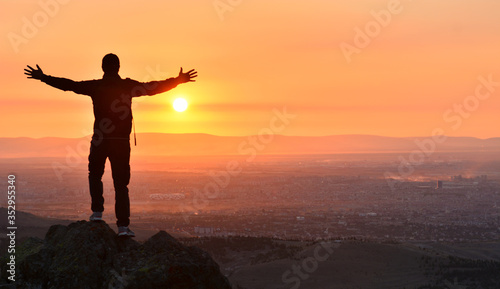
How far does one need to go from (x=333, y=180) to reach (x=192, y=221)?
67.6 metres

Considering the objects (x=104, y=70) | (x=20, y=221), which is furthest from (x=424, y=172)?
(x=104, y=70)

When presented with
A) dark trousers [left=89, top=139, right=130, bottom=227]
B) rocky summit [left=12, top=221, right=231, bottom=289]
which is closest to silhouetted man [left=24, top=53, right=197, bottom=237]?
dark trousers [left=89, top=139, right=130, bottom=227]

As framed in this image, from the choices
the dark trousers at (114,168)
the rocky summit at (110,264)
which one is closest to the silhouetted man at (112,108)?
the dark trousers at (114,168)

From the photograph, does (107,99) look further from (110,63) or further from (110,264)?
(110,264)

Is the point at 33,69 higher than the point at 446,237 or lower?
higher

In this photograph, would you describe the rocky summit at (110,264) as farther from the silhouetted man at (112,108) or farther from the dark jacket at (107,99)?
the dark jacket at (107,99)

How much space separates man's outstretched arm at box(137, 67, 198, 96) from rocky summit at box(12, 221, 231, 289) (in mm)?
2296

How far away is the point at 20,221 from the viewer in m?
49.5

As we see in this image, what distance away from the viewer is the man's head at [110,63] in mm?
10609

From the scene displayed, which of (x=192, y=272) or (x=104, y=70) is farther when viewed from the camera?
(x=104, y=70)

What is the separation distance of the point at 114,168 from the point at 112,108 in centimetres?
102

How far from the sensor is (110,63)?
10.6 metres

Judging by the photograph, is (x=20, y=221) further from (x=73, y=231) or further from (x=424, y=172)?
(x=424, y=172)

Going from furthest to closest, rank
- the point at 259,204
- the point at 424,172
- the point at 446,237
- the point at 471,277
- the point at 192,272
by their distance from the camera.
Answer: the point at 424,172 → the point at 259,204 → the point at 446,237 → the point at 471,277 → the point at 192,272
